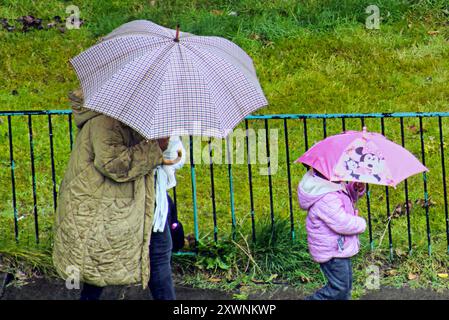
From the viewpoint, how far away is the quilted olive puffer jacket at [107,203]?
570 centimetres

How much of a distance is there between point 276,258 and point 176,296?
756 mm

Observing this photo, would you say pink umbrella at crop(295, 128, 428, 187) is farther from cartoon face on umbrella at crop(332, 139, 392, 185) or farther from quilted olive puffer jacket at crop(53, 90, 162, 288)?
quilted olive puffer jacket at crop(53, 90, 162, 288)

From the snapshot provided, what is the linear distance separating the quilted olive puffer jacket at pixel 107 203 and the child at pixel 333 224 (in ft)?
2.96

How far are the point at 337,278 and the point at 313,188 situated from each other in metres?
0.56

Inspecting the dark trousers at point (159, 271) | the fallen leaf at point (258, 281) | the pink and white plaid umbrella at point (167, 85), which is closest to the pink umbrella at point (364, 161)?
the pink and white plaid umbrella at point (167, 85)

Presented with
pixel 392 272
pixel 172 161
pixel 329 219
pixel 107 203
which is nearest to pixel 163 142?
pixel 172 161

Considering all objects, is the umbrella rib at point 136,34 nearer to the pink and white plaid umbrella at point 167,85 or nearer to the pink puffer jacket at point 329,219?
the pink and white plaid umbrella at point 167,85

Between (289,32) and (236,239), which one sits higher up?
(289,32)

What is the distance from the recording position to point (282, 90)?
10.3 meters

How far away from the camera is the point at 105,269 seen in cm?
588

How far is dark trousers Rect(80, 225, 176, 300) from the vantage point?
19.7ft

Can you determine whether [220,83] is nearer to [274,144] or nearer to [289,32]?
[274,144]

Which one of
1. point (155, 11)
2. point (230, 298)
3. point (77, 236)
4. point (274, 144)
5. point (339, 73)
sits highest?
point (155, 11)

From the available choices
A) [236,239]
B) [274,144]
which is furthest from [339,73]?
[236,239]
